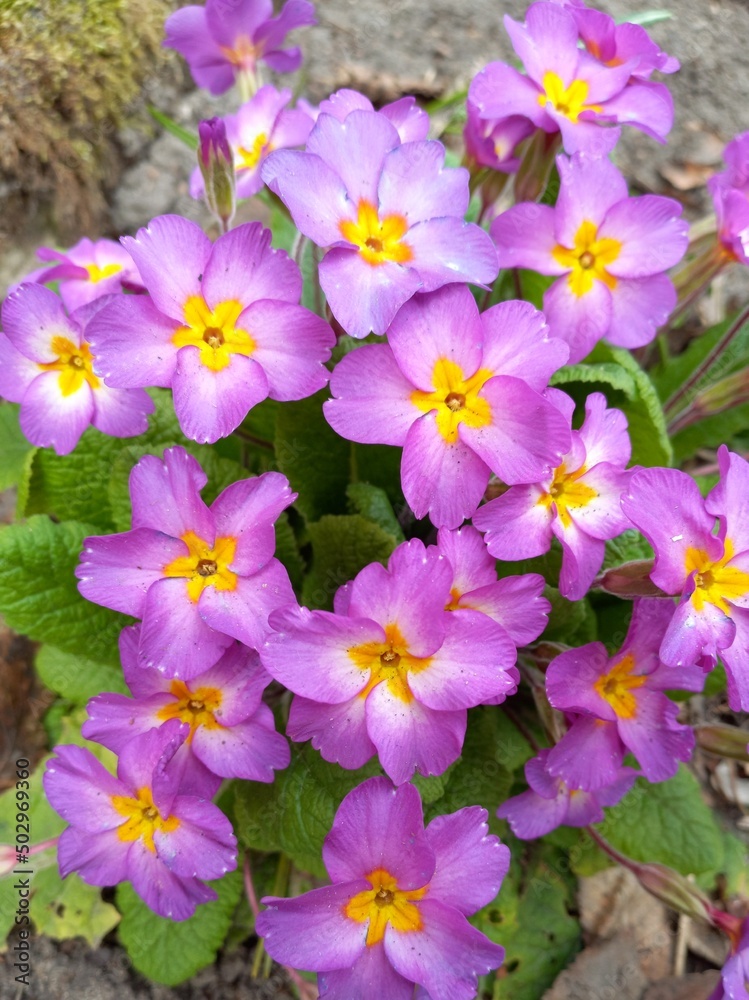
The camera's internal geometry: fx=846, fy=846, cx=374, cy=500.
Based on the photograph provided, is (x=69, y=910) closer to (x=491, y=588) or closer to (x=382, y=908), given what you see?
(x=382, y=908)

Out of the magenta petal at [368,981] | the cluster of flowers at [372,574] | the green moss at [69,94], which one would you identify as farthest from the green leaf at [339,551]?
the green moss at [69,94]

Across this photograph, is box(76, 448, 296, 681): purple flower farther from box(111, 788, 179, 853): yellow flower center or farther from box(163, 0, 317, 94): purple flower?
box(163, 0, 317, 94): purple flower

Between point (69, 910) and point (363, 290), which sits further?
point (69, 910)

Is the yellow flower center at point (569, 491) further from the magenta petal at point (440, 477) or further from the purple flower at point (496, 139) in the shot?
the purple flower at point (496, 139)

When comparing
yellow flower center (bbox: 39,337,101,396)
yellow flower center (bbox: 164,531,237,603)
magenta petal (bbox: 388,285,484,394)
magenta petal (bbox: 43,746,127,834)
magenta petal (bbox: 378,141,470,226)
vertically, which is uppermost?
magenta petal (bbox: 378,141,470,226)

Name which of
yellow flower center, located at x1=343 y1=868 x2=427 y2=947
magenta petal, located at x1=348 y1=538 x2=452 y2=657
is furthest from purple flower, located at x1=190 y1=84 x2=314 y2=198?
yellow flower center, located at x1=343 y1=868 x2=427 y2=947

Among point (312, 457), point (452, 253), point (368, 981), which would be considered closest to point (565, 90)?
point (452, 253)
